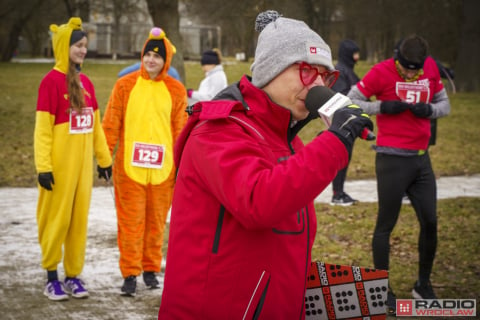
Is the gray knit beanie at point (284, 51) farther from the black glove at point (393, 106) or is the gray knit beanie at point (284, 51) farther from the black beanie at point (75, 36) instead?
the black beanie at point (75, 36)

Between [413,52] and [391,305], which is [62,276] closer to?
[391,305]

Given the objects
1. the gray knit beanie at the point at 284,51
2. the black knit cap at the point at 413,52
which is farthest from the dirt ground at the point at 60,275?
the gray knit beanie at the point at 284,51

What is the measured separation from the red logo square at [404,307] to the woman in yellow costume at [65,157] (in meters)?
2.77

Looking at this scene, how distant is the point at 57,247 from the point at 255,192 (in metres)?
4.26

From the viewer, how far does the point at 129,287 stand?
6434 millimetres

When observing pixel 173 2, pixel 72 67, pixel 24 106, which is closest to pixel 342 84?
pixel 72 67

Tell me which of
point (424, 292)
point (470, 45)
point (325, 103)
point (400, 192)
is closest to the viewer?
point (325, 103)

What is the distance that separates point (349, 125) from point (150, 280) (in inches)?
178

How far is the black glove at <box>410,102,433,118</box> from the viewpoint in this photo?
612 cm

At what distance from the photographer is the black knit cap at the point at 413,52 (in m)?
5.96

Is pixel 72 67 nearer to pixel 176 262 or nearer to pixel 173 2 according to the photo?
pixel 176 262

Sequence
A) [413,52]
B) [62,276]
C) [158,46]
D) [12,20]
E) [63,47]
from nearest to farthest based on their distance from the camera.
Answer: [413,52] < [63,47] < [158,46] < [62,276] < [12,20]

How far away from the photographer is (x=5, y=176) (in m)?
11.8

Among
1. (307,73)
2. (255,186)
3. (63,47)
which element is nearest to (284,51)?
(307,73)
